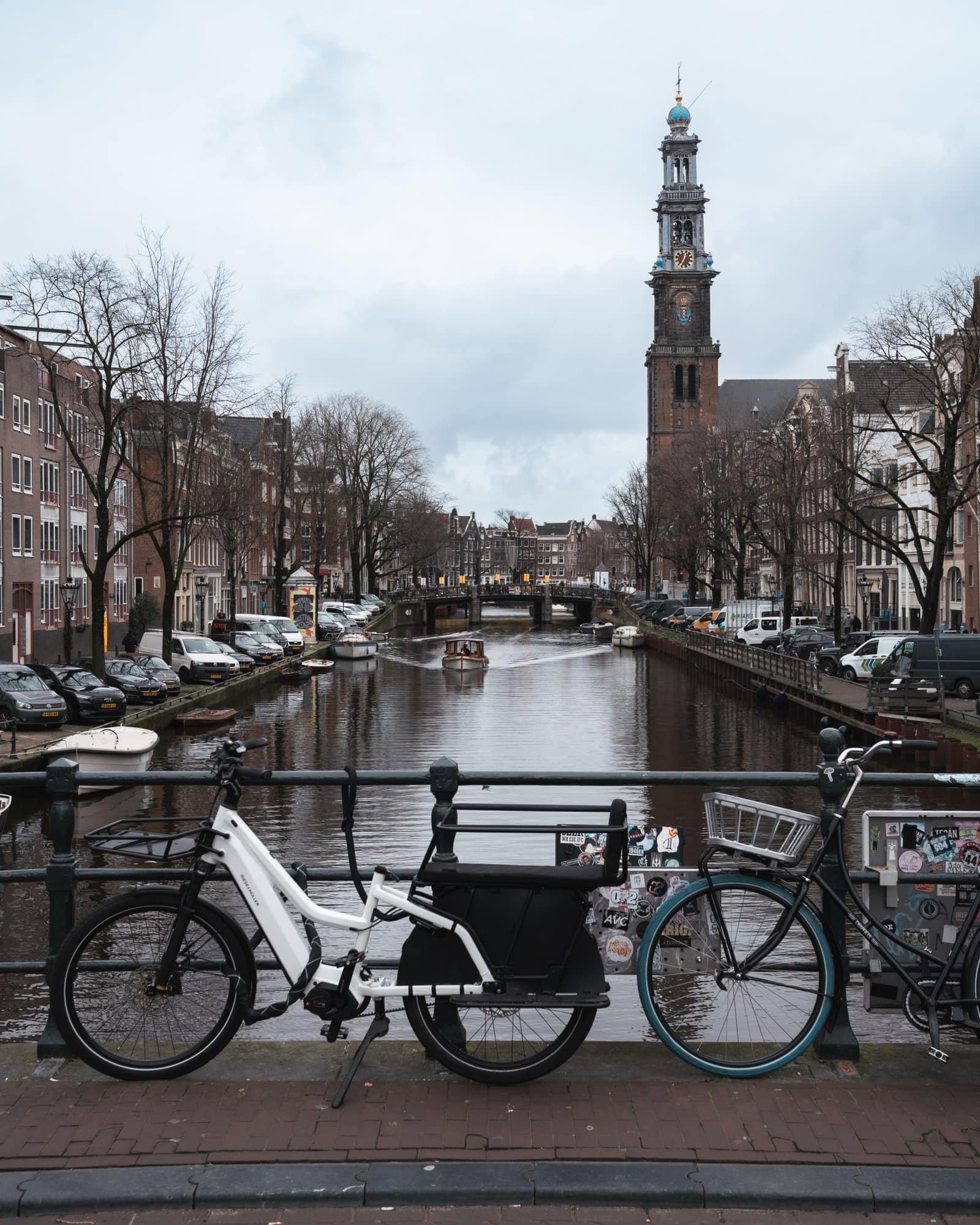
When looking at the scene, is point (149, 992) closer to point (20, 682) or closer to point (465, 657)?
point (20, 682)

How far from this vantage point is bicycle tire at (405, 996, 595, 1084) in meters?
5.16

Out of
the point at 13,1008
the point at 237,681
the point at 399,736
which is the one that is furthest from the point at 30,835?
the point at 237,681

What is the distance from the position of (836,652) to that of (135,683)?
88.4 ft

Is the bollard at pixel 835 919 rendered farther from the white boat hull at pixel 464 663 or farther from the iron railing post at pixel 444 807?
the white boat hull at pixel 464 663

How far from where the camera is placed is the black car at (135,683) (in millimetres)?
37375

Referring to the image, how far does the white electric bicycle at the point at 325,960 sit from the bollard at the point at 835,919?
36.0 inches

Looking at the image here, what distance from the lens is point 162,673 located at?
4050cm

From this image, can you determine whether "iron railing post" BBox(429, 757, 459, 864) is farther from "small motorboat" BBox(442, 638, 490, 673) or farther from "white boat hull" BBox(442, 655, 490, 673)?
"small motorboat" BBox(442, 638, 490, 673)

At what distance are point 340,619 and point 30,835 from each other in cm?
6179

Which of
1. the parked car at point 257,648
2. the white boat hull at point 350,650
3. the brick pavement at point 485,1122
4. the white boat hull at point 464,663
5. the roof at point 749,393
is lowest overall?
the white boat hull at point 464,663

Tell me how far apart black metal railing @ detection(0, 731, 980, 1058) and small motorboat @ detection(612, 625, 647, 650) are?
251 ft

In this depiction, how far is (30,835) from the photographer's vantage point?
22016mm

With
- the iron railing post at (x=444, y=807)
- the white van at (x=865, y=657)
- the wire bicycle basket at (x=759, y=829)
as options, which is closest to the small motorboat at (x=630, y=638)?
the white van at (x=865, y=657)

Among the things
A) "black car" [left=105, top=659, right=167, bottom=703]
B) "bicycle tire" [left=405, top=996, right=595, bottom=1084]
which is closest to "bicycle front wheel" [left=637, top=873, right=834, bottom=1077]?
"bicycle tire" [left=405, top=996, right=595, bottom=1084]
